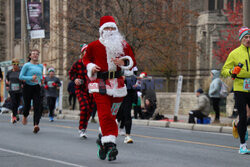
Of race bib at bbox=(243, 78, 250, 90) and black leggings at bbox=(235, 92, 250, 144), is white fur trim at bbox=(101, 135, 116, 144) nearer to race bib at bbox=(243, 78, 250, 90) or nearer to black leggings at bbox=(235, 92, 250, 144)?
black leggings at bbox=(235, 92, 250, 144)

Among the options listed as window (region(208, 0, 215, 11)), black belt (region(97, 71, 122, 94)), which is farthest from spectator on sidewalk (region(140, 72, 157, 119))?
window (region(208, 0, 215, 11))

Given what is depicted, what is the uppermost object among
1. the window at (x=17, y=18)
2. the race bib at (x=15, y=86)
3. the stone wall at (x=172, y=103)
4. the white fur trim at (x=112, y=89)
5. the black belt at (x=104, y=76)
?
the window at (x=17, y=18)

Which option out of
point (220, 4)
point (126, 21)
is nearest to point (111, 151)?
point (126, 21)

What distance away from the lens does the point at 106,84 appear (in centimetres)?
786

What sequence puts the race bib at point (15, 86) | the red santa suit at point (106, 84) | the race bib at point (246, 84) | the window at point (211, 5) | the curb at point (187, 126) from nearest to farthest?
the red santa suit at point (106, 84) → the race bib at point (246, 84) → the curb at point (187, 126) → the race bib at point (15, 86) → the window at point (211, 5)

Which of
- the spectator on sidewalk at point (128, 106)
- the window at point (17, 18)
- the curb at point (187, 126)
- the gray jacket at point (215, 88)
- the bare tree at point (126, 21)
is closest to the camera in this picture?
the spectator on sidewalk at point (128, 106)

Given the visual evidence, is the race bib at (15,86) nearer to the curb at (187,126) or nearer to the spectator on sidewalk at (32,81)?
the spectator on sidewalk at (32,81)

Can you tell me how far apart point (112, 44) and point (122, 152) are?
75.1 inches

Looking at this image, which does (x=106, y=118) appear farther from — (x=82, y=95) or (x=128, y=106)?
(x=82, y=95)

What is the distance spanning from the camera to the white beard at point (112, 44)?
26.1 feet

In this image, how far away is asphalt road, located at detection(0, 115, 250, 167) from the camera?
7.66m

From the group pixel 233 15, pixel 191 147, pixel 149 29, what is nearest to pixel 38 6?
pixel 149 29

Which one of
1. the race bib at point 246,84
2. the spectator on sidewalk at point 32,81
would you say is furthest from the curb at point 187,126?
the race bib at point 246,84

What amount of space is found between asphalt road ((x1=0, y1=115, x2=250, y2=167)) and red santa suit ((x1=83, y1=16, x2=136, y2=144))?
1.68 ft
